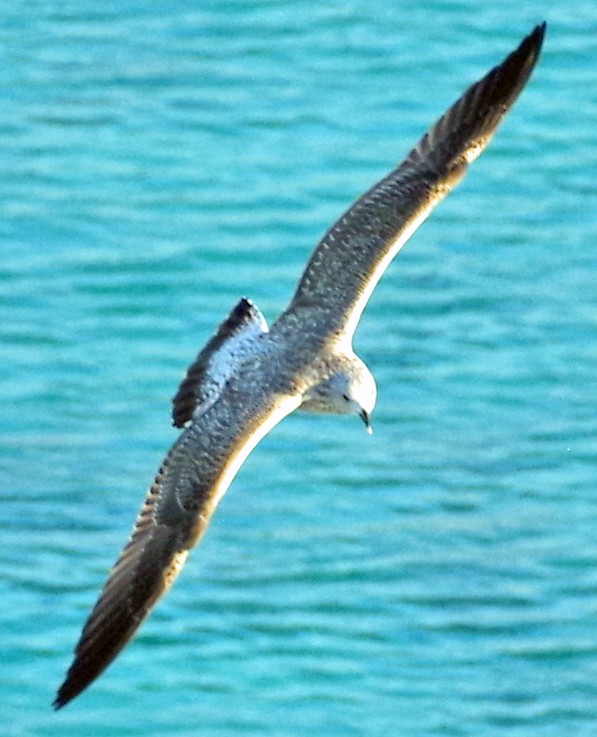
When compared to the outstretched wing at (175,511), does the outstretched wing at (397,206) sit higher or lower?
higher

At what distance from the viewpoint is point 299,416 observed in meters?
11.1

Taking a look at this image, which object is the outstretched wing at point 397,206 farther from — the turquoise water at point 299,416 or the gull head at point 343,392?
the turquoise water at point 299,416

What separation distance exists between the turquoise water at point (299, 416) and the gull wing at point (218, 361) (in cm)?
120

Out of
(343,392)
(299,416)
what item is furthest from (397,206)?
(299,416)

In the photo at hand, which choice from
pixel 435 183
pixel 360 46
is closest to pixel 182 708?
pixel 435 183

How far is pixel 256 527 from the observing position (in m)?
10.2

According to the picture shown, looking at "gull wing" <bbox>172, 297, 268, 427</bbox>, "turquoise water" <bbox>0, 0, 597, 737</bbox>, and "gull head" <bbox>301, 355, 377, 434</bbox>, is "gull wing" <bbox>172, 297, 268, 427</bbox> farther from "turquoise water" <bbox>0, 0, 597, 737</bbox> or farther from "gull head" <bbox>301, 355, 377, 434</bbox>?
"turquoise water" <bbox>0, 0, 597, 737</bbox>

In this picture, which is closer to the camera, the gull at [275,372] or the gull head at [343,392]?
the gull at [275,372]

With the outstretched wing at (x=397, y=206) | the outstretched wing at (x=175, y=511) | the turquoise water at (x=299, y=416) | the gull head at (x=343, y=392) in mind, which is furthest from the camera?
the turquoise water at (x=299, y=416)

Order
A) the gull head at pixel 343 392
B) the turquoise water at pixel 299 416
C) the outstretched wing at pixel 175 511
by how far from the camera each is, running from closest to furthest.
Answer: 1. the outstretched wing at pixel 175 511
2. the gull head at pixel 343 392
3. the turquoise water at pixel 299 416

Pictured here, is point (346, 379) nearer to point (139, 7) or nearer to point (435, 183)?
point (435, 183)

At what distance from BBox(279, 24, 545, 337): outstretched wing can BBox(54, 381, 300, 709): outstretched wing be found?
77cm

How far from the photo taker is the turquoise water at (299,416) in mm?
9367

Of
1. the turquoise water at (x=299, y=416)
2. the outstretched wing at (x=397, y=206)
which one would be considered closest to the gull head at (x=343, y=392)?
the outstretched wing at (x=397, y=206)
